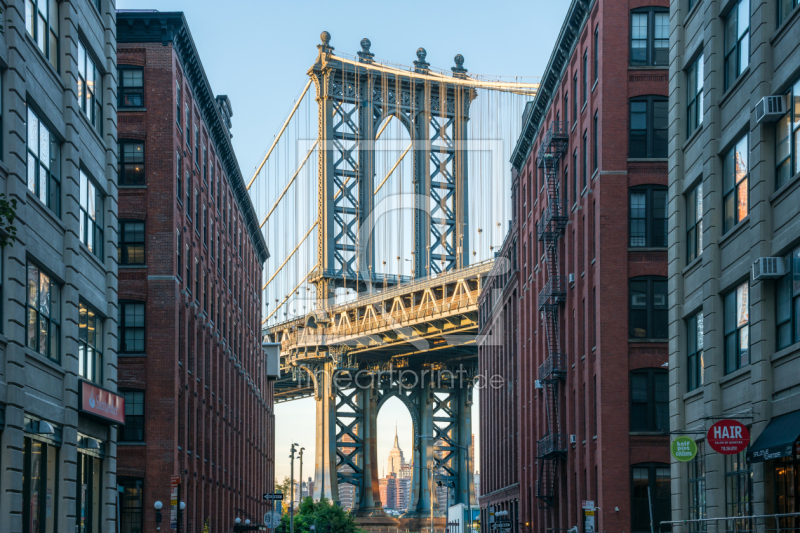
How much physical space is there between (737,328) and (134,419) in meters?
27.2

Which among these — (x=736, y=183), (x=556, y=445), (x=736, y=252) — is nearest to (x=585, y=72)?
(x=556, y=445)

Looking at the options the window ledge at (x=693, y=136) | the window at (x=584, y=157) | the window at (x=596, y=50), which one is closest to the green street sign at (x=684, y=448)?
the window ledge at (x=693, y=136)

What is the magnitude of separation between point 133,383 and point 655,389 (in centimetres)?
2036

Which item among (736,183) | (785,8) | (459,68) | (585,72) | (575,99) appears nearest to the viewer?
(785,8)

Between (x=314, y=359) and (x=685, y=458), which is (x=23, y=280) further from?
(x=314, y=359)

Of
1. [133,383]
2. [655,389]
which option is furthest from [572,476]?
[133,383]

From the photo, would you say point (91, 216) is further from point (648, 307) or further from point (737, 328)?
point (648, 307)

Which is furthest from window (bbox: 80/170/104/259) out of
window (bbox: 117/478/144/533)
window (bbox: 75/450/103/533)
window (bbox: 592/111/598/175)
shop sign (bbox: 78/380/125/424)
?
window (bbox: 592/111/598/175)

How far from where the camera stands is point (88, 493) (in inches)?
1195

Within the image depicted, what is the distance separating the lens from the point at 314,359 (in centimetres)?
11250

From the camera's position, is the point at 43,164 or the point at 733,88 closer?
the point at 733,88

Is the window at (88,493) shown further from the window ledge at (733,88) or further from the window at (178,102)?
the window at (178,102)

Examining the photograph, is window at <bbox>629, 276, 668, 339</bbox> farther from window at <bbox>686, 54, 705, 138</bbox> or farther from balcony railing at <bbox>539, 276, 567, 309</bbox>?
window at <bbox>686, 54, 705, 138</bbox>

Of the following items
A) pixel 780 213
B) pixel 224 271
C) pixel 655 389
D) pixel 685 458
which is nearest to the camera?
pixel 780 213
